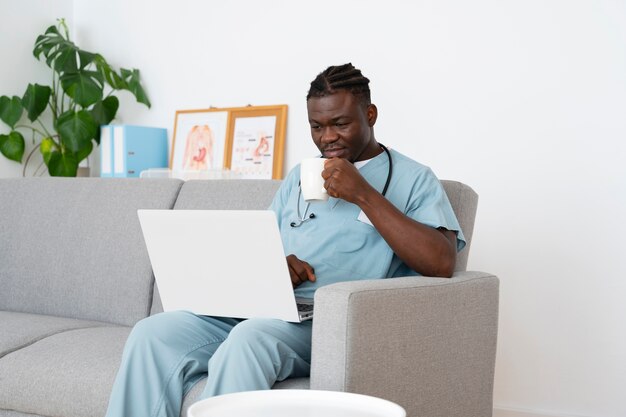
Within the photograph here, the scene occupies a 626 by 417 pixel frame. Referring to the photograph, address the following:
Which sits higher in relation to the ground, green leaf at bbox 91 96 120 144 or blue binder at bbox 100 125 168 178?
green leaf at bbox 91 96 120 144

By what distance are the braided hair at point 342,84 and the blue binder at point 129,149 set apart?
5.73ft

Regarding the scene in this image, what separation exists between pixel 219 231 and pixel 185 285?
0.22m

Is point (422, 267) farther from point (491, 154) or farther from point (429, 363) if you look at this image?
point (491, 154)

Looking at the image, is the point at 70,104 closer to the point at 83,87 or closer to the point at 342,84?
the point at 83,87

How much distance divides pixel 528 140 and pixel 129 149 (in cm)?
171

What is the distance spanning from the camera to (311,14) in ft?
10.7

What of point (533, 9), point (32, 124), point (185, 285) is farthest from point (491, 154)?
point (32, 124)

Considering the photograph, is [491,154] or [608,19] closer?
[608,19]

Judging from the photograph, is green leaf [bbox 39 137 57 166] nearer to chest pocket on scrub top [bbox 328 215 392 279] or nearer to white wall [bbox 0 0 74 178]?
white wall [bbox 0 0 74 178]

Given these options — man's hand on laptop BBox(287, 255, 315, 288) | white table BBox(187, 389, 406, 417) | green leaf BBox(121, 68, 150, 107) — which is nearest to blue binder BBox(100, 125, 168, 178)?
green leaf BBox(121, 68, 150, 107)

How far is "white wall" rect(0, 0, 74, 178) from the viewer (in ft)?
12.1

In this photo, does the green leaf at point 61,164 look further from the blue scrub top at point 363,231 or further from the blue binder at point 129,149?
the blue scrub top at point 363,231

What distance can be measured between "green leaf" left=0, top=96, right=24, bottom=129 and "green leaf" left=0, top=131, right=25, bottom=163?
0.20 ft

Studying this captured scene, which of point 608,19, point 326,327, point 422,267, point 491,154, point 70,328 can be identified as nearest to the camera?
point 326,327
